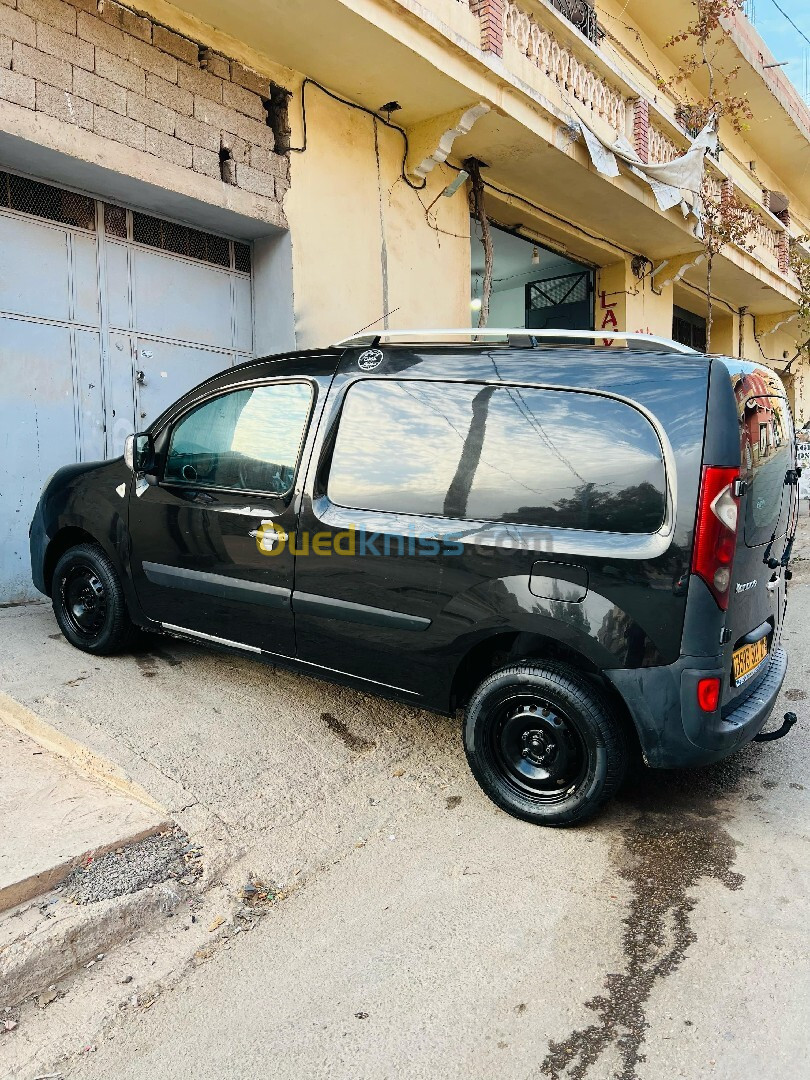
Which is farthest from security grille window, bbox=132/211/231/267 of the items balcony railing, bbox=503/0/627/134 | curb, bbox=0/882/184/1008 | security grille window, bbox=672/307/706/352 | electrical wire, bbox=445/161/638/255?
security grille window, bbox=672/307/706/352

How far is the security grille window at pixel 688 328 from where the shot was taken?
17.0m

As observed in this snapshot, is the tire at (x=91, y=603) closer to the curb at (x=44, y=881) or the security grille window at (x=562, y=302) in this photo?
the curb at (x=44, y=881)

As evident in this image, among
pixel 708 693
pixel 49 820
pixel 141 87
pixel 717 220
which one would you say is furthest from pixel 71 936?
pixel 717 220

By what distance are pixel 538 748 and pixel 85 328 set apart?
540 centimetres

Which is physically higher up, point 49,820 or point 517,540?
point 517,540

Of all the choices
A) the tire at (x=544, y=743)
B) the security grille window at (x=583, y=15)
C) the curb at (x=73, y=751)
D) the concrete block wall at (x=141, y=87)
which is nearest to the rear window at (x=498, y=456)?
the tire at (x=544, y=743)

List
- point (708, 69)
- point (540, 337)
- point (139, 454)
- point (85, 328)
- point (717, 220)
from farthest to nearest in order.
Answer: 1. point (708, 69)
2. point (717, 220)
3. point (85, 328)
4. point (139, 454)
5. point (540, 337)

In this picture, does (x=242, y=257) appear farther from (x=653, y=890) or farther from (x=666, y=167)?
(x=653, y=890)

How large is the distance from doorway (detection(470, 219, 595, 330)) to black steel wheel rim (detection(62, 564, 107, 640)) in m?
8.85

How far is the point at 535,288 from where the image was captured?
44.6ft

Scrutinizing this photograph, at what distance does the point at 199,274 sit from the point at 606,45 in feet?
27.5

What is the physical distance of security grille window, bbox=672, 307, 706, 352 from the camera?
1700 cm

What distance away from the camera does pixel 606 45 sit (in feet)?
A: 38.0

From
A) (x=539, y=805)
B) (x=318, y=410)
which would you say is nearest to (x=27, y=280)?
(x=318, y=410)
